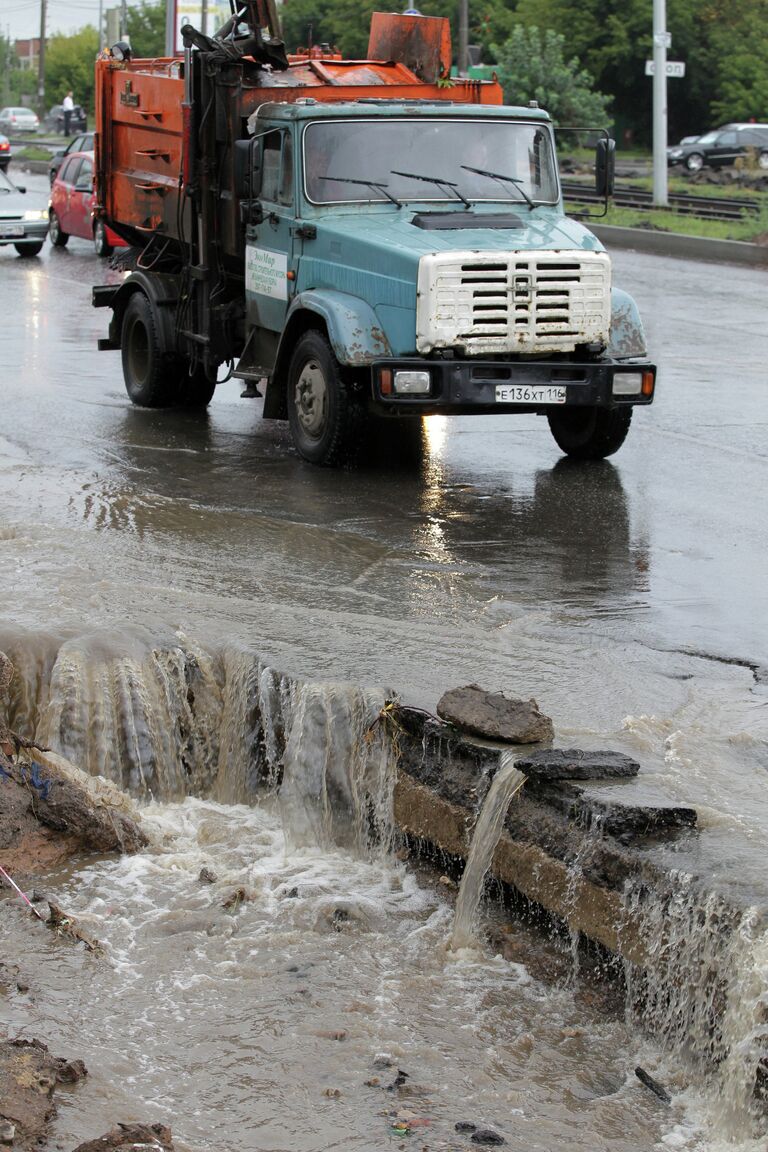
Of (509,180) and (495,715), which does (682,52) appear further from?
(495,715)

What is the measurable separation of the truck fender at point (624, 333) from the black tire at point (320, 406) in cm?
168

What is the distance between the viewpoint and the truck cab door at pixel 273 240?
36.3 feet

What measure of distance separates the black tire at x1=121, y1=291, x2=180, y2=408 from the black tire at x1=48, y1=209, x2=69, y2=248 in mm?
14056

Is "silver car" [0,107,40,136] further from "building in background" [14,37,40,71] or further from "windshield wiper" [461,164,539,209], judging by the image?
"windshield wiper" [461,164,539,209]

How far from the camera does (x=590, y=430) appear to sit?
11.4 metres

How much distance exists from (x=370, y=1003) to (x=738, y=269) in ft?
67.6

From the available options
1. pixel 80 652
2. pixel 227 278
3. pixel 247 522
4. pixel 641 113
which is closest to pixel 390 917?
pixel 80 652

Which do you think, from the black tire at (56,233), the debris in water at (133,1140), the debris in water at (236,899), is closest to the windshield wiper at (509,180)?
the debris in water at (236,899)

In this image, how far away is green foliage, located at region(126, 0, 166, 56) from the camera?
76.3 m

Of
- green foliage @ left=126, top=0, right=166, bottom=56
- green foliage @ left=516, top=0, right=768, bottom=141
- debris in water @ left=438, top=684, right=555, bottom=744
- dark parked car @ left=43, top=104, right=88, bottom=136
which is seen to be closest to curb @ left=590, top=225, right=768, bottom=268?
debris in water @ left=438, top=684, right=555, bottom=744

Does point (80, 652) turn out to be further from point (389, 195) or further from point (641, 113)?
point (641, 113)

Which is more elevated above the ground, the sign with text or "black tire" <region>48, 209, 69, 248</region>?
"black tire" <region>48, 209, 69, 248</region>

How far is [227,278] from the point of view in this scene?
12.2 meters

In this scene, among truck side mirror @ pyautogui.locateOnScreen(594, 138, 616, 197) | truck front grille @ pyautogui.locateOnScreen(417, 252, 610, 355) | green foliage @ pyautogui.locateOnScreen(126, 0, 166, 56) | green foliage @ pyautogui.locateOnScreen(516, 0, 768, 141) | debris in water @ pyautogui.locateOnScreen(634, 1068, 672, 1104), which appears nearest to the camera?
debris in water @ pyautogui.locateOnScreen(634, 1068, 672, 1104)
